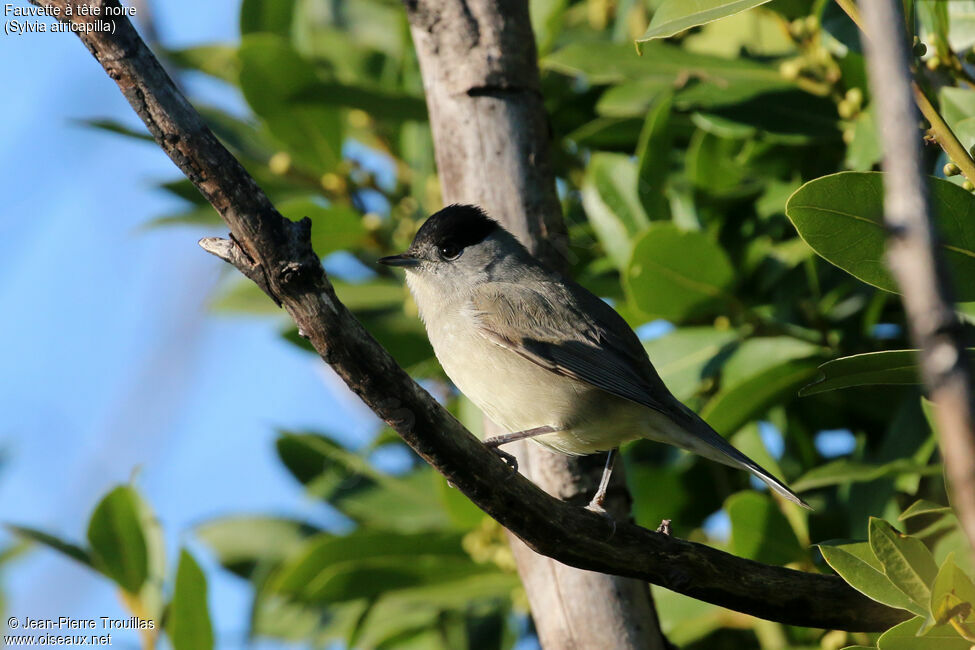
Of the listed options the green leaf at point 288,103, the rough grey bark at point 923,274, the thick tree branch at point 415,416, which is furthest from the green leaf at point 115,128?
the rough grey bark at point 923,274

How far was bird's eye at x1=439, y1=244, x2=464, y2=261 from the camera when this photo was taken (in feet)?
10.6

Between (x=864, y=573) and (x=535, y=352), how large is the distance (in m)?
1.27

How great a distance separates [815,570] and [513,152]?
5.15 feet

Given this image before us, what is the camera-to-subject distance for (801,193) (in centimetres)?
200

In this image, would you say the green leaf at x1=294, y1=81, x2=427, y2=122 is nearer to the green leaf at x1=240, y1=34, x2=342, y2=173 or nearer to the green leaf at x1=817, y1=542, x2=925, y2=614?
the green leaf at x1=240, y1=34, x2=342, y2=173

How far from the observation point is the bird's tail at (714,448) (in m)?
2.54

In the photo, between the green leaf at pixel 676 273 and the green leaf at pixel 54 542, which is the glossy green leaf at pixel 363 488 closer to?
the green leaf at pixel 54 542

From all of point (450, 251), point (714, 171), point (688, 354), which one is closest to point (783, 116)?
point (714, 171)

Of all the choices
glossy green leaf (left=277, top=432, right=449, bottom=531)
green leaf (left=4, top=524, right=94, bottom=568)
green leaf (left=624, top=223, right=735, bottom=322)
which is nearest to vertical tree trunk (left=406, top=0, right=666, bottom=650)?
green leaf (left=624, top=223, right=735, bottom=322)

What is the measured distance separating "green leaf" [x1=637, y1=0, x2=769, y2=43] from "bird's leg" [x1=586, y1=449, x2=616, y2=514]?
1295 millimetres

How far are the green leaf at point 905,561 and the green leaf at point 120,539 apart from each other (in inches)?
82.1

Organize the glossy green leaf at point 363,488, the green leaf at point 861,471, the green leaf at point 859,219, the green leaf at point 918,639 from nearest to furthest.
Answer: the green leaf at point 918,639
the green leaf at point 859,219
the green leaf at point 861,471
the glossy green leaf at point 363,488

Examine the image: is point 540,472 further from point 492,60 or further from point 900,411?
point 492,60

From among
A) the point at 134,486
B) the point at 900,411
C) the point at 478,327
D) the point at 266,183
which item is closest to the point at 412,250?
the point at 478,327
